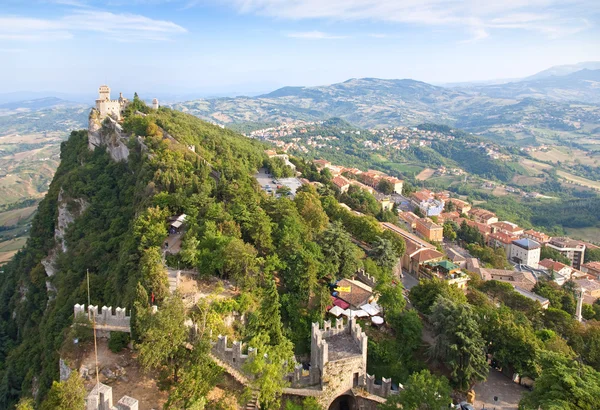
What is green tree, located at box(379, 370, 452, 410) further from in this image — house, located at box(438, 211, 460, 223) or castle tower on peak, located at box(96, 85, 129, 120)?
house, located at box(438, 211, 460, 223)

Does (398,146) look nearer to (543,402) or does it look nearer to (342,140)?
(342,140)

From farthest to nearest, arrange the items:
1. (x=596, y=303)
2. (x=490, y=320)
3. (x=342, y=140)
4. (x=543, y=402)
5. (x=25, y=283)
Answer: (x=342, y=140) → (x=596, y=303) → (x=25, y=283) → (x=490, y=320) → (x=543, y=402)

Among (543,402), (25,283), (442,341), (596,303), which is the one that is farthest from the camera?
(596,303)

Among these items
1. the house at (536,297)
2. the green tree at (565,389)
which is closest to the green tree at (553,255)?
the house at (536,297)

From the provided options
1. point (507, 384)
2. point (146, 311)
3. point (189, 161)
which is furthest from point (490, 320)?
point (189, 161)

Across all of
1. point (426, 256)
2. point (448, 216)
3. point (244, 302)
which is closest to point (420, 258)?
point (426, 256)

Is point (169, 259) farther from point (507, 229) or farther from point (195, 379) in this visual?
point (507, 229)

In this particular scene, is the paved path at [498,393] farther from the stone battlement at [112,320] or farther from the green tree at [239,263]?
the stone battlement at [112,320]
